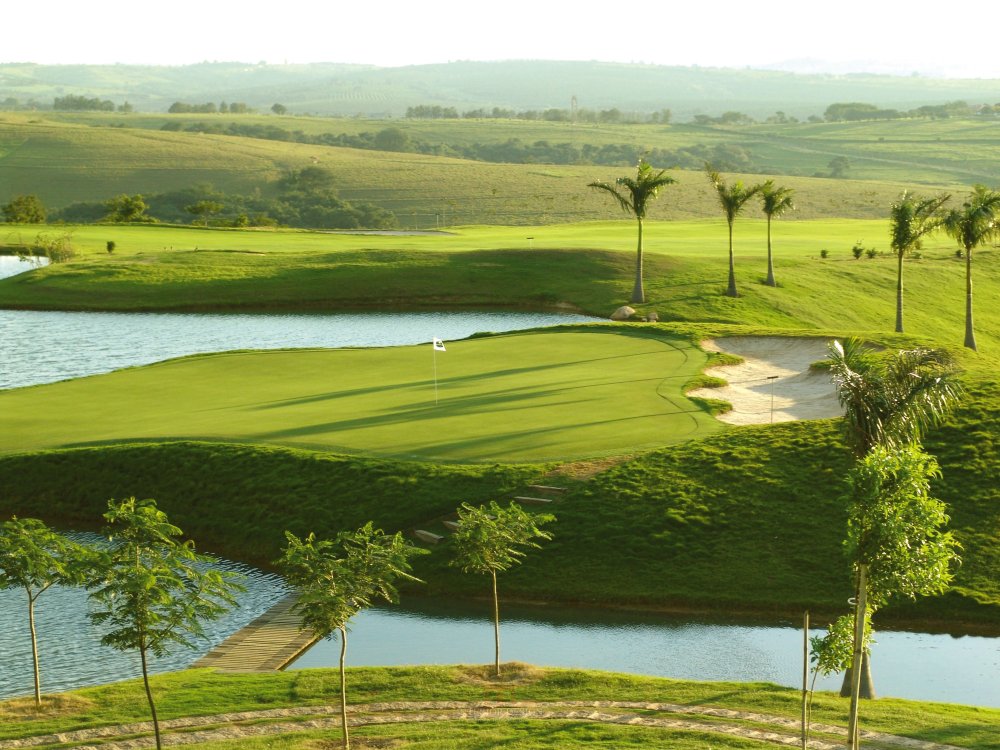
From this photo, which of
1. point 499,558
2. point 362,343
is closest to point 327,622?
point 499,558

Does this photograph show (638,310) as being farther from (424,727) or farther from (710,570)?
(424,727)

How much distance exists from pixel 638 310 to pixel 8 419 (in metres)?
34.1

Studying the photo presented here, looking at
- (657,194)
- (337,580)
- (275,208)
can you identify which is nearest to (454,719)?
(337,580)

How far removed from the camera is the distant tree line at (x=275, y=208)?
12850 cm

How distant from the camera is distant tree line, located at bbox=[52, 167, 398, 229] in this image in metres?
128

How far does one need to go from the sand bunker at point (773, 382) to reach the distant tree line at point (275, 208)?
7743 cm

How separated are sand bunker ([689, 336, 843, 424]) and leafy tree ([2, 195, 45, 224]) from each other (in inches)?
3046

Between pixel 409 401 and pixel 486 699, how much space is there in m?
18.6

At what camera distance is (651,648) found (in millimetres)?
27234

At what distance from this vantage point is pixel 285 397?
42.9 meters

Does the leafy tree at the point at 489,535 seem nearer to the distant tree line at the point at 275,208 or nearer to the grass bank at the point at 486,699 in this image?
the grass bank at the point at 486,699

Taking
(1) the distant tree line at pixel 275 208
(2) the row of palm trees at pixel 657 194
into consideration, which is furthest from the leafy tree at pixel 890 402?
(1) the distant tree line at pixel 275 208

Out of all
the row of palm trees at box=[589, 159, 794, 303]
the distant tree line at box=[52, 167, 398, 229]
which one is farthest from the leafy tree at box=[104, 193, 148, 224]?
the row of palm trees at box=[589, 159, 794, 303]

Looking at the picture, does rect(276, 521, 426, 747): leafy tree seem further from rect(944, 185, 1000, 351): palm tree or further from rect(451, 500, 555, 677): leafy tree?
rect(944, 185, 1000, 351): palm tree
